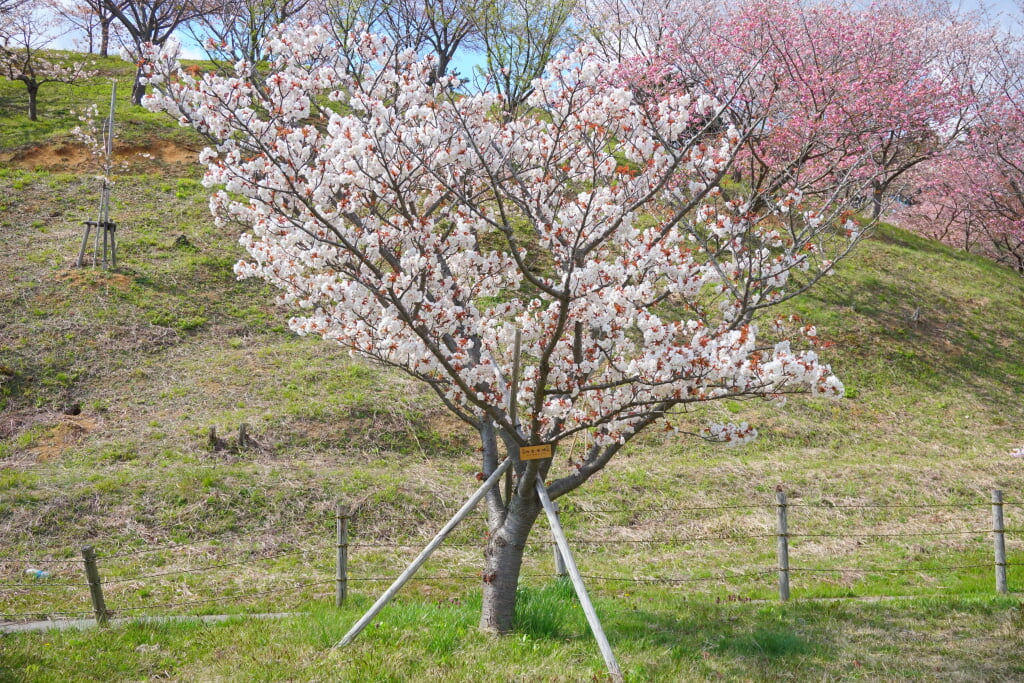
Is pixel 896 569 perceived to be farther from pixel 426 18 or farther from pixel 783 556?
pixel 426 18

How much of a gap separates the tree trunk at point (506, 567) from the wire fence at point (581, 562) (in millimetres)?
1977

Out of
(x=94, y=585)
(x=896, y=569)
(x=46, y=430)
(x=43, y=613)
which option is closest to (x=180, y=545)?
(x=43, y=613)

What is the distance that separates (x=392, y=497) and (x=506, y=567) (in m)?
4.59

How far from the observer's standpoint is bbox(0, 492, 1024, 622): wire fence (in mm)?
7559

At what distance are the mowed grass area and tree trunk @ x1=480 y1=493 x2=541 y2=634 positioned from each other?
208mm

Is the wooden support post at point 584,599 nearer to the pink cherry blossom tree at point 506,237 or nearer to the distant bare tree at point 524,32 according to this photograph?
the pink cherry blossom tree at point 506,237

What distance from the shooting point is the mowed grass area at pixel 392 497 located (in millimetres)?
5930

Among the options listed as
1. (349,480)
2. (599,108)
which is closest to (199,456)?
(349,480)

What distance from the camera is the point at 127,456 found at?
10727 millimetres

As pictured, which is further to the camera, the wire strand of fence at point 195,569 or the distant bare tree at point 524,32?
the distant bare tree at point 524,32

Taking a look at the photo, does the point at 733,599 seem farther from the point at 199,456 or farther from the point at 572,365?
the point at 199,456

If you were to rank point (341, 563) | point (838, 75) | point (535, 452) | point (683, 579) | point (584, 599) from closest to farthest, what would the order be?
point (584, 599)
point (535, 452)
point (341, 563)
point (683, 579)
point (838, 75)

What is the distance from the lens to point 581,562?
370 inches

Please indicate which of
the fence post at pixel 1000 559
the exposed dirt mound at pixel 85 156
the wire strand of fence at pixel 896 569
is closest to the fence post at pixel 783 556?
the wire strand of fence at pixel 896 569
